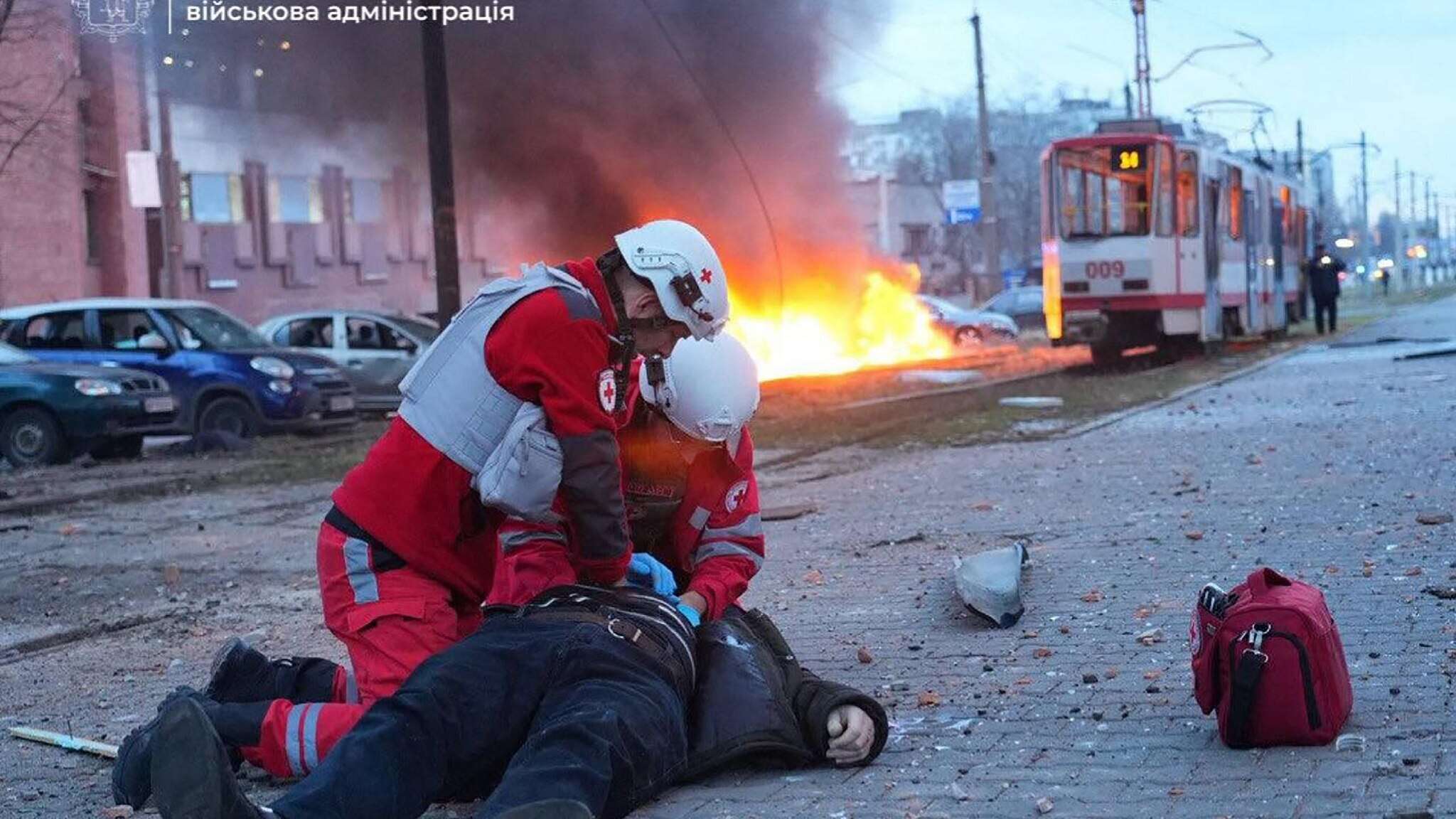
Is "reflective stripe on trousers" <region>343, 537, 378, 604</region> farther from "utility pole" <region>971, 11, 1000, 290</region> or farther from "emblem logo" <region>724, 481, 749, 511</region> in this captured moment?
"utility pole" <region>971, 11, 1000, 290</region>

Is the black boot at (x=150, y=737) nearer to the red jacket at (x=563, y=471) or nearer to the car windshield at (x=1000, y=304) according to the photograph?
the red jacket at (x=563, y=471)

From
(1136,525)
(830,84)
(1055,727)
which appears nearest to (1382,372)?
(830,84)

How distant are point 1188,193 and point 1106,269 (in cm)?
167

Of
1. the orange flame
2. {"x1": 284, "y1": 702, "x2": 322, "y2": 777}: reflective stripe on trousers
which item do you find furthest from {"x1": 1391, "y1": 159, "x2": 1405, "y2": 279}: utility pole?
{"x1": 284, "y1": 702, "x2": 322, "y2": 777}: reflective stripe on trousers

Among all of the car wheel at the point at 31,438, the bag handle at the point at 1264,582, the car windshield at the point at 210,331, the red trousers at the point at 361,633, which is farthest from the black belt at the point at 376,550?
the car windshield at the point at 210,331

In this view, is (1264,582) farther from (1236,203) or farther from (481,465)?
(1236,203)

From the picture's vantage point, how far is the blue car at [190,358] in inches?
717

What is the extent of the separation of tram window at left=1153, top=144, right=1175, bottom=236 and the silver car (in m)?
10.4

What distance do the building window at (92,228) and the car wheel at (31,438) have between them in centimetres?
1921

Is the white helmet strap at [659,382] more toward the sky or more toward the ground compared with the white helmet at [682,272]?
more toward the ground

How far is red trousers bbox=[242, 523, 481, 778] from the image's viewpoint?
16.1 ft

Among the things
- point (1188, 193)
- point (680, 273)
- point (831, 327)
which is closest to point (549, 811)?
point (680, 273)

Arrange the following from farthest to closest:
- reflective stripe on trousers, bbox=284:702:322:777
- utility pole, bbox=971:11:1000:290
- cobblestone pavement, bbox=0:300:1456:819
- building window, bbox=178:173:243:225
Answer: utility pole, bbox=971:11:1000:290 → building window, bbox=178:173:243:225 → reflective stripe on trousers, bbox=284:702:322:777 → cobblestone pavement, bbox=0:300:1456:819

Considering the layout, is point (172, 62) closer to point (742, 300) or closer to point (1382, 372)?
point (742, 300)
